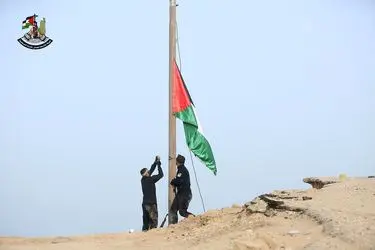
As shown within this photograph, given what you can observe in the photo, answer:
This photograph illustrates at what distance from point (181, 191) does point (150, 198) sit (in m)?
Result: 0.84

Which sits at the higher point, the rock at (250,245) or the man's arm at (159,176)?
the man's arm at (159,176)

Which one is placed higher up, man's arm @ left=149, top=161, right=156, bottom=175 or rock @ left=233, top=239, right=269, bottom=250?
man's arm @ left=149, top=161, right=156, bottom=175

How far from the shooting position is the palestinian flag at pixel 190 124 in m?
10.1

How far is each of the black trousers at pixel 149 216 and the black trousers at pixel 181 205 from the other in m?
0.56

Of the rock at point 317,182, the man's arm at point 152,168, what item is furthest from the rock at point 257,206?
the man's arm at point 152,168

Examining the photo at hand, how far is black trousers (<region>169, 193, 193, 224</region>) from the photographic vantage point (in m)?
9.41

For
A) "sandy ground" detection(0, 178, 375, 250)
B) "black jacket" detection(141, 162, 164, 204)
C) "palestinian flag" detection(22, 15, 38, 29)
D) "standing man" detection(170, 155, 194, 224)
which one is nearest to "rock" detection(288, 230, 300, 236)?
"sandy ground" detection(0, 178, 375, 250)

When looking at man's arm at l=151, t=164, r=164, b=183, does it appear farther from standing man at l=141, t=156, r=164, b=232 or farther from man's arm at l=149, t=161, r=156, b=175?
man's arm at l=149, t=161, r=156, b=175

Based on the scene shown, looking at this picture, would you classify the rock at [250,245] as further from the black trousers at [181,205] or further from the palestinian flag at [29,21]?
the palestinian flag at [29,21]

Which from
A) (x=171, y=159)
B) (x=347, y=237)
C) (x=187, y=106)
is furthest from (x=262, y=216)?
(x=187, y=106)

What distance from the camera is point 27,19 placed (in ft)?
40.8

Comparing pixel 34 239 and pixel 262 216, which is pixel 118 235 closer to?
pixel 34 239

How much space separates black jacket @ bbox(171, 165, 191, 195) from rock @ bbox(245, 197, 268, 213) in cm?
187

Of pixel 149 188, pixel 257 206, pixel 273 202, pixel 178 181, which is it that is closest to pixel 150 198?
pixel 149 188
